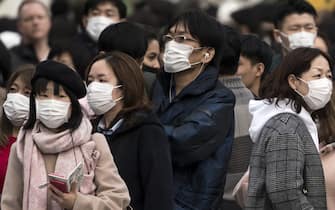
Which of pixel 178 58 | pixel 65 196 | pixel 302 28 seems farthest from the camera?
pixel 302 28

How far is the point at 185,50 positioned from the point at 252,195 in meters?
1.08

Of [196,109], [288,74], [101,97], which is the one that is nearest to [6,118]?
[101,97]

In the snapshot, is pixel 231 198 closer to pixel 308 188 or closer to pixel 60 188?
pixel 308 188

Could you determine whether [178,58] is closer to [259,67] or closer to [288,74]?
[288,74]

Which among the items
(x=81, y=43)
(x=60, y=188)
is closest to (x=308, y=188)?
(x=60, y=188)

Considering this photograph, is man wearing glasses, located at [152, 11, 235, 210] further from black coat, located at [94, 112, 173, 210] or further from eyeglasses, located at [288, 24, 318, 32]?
eyeglasses, located at [288, 24, 318, 32]

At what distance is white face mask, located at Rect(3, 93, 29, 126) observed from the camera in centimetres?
818

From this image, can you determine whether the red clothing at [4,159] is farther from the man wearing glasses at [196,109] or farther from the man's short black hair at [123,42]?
the man's short black hair at [123,42]

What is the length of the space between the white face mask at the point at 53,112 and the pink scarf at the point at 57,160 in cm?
6

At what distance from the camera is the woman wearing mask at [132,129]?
7531mm

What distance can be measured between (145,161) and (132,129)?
22 cm

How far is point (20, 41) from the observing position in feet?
44.4

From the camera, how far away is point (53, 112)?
730cm

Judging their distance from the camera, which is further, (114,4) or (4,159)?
(114,4)
